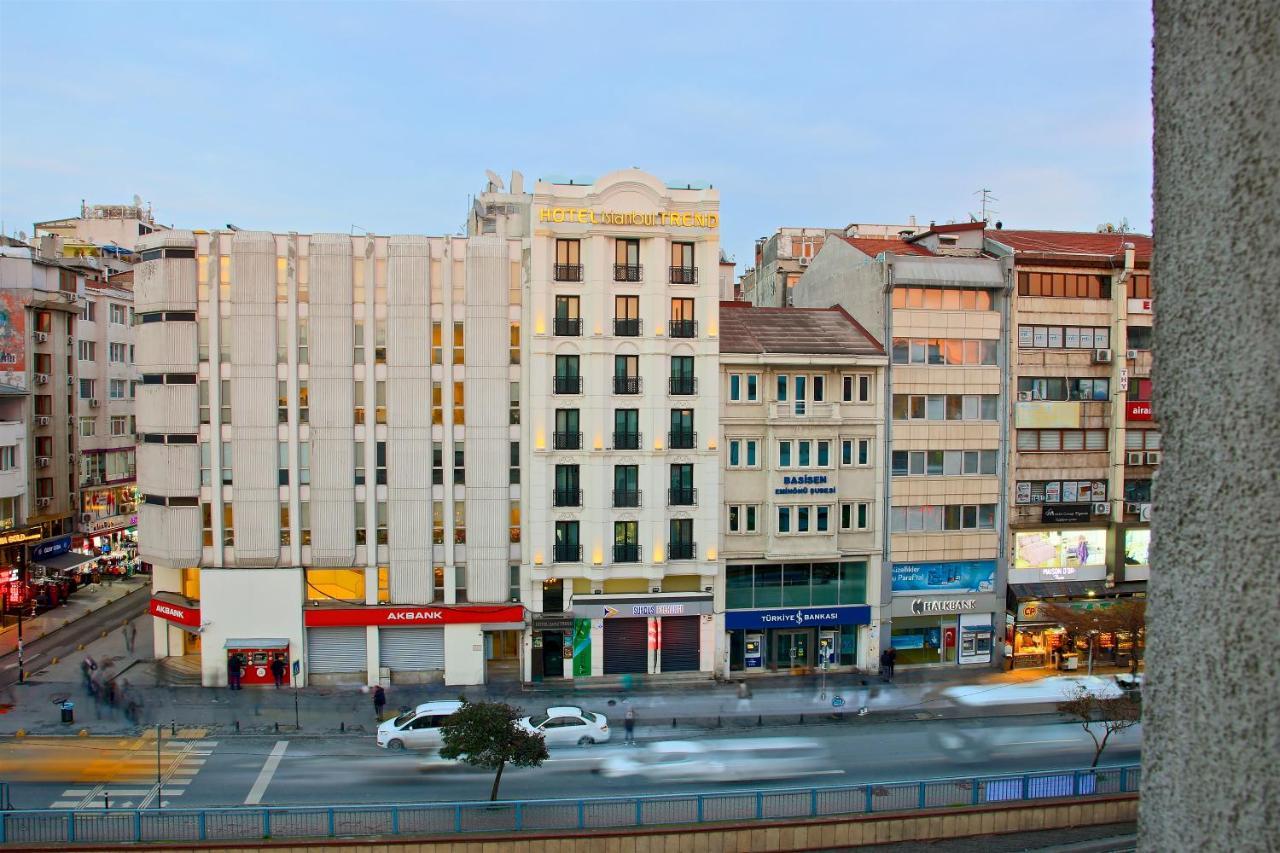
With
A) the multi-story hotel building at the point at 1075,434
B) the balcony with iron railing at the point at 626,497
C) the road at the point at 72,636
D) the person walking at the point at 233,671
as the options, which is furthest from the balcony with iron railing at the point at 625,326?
the road at the point at 72,636

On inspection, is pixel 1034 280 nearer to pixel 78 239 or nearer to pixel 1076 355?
pixel 1076 355

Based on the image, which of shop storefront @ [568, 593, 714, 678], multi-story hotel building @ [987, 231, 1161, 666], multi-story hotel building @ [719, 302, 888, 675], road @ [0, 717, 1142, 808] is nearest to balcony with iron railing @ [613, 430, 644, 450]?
multi-story hotel building @ [719, 302, 888, 675]

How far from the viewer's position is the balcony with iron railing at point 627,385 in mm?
39750

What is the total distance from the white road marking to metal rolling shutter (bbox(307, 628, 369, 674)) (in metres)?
7.19

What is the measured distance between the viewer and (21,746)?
31.1 m

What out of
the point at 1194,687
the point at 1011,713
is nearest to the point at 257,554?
the point at 1011,713

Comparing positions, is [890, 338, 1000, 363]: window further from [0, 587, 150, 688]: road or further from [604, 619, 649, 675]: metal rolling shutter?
[0, 587, 150, 688]: road

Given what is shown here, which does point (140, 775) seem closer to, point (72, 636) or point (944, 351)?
point (72, 636)

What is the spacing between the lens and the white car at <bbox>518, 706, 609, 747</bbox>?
1238 inches

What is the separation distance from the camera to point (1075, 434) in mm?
43594

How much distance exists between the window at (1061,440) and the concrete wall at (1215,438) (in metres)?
43.1

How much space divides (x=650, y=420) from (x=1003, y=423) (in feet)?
55.3

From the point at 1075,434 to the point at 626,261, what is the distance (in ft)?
75.7

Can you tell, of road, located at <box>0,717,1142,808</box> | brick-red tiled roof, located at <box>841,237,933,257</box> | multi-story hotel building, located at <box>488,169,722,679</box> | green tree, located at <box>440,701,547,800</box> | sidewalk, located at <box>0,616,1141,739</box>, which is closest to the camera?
green tree, located at <box>440,701,547,800</box>
